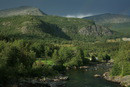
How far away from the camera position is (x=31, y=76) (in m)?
80.1

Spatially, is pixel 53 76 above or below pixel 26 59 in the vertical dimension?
below

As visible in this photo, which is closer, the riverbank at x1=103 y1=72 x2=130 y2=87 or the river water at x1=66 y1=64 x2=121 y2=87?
the river water at x1=66 y1=64 x2=121 y2=87

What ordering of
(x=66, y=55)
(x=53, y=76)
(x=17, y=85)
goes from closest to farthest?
(x=17, y=85) → (x=53, y=76) → (x=66, y=55)

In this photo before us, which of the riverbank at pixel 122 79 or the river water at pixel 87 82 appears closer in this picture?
the river water at pixel 87 82

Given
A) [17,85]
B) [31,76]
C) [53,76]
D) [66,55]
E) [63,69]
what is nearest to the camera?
[17,85]

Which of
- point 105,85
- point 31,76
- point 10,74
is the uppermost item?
point 10,74

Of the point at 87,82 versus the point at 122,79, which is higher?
the point at 122,79

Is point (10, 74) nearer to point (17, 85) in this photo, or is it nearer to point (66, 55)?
point (17, 85)

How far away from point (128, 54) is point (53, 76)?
81.3 meters

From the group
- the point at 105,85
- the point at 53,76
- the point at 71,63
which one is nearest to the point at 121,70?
the point at 105,85

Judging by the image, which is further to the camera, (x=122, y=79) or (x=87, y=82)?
(x=122, y=79)

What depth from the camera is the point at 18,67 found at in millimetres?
65375

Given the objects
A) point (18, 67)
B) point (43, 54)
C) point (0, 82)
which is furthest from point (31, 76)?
point (43, 54)

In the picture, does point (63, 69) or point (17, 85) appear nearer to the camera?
point (17, 85)
